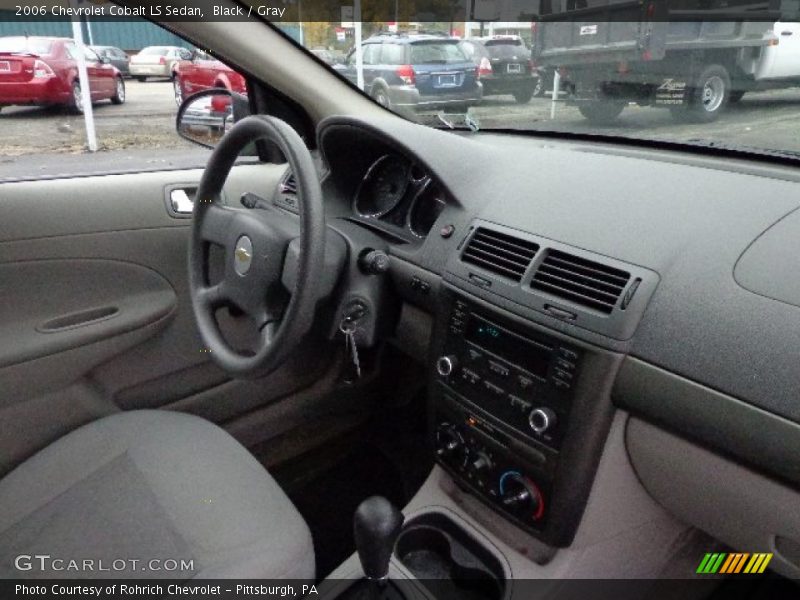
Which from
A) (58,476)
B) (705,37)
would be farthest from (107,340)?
(705,37)

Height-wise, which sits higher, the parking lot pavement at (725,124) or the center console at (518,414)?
the parking lot pavement at (725,124)

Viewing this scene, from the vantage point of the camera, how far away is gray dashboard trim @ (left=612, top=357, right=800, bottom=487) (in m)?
1.01

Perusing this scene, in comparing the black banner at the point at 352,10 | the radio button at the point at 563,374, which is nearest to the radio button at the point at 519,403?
the radio button at the point at 563,374

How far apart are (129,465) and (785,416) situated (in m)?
1.23

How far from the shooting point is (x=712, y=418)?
3.55ft

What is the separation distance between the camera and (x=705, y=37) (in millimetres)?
1669

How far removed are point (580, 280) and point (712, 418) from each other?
0.32 metres

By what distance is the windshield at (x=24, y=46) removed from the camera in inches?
79.1

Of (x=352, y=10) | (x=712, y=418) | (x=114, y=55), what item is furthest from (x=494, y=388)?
(x=114, y=55)

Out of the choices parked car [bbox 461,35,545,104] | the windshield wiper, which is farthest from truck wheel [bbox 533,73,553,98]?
the windshield wiper

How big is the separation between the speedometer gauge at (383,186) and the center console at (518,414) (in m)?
0.45

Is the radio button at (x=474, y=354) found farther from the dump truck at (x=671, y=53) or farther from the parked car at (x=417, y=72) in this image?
the parked car at (x=417, y=72)

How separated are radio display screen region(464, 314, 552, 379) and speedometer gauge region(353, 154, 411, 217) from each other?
524 millimetres

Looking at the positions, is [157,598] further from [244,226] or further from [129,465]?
[244,226]
